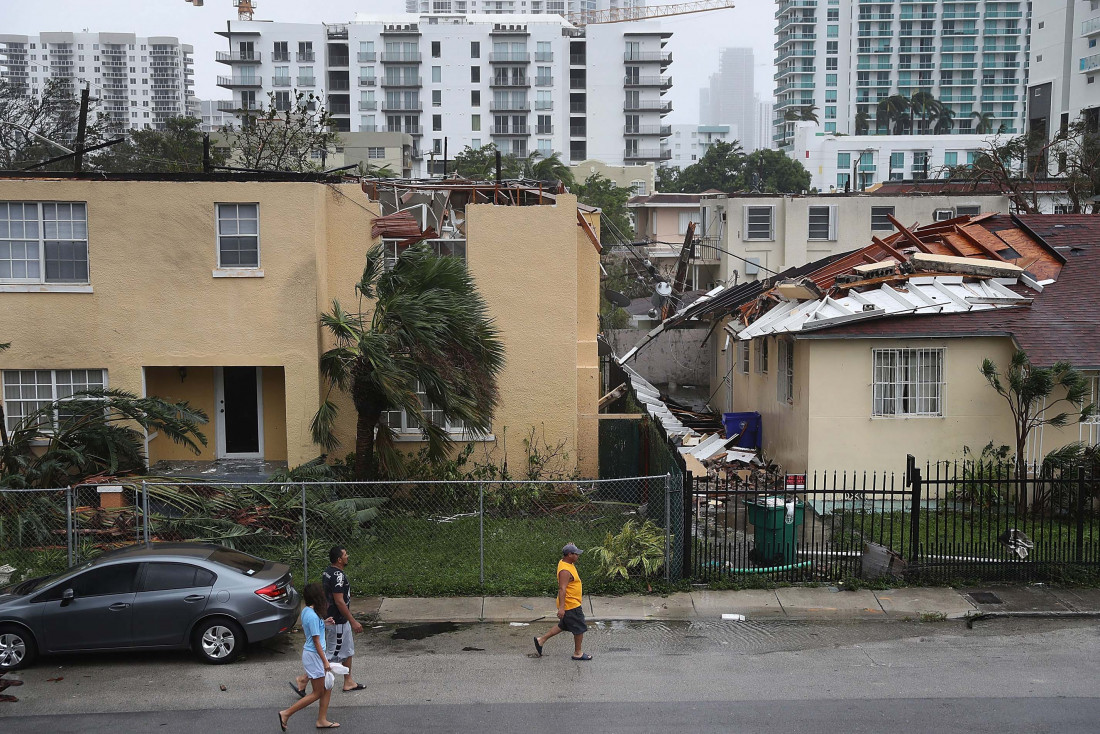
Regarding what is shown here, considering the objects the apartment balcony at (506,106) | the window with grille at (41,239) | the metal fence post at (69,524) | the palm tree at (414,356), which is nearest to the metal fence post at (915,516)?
the palm tree at (414,356)

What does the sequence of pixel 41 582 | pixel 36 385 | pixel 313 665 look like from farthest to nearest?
pixel 36 385
pixel 41 582
pixel 313 665

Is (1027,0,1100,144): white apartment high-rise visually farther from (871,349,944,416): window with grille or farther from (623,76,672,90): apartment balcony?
(871,349,944,416): window with grille

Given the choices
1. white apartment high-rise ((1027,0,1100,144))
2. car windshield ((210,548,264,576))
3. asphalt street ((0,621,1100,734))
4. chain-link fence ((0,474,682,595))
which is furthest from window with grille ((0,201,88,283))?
white apartment high-rise ((1027,0,1100,144))

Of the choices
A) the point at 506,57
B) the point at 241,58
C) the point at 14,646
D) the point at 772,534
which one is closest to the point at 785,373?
the point at 772,534

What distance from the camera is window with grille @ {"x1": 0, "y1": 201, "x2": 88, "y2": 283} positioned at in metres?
17.1

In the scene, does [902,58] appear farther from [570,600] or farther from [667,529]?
[570,600]

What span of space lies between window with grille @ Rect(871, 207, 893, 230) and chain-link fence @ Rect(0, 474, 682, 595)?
29.1m

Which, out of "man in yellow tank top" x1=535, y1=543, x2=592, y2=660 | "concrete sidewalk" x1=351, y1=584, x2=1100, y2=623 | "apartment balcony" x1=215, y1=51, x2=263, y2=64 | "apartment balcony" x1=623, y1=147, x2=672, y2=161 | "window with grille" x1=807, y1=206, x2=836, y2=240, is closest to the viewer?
"man in yellow tank top" x1=535, y1=543, x2=592, y2=660

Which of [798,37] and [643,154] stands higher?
[798,37]

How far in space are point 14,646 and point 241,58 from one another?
103 metres

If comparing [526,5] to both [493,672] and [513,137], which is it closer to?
[513,137]

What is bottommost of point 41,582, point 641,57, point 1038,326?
point 41,582

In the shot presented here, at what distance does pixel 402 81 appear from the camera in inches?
3907

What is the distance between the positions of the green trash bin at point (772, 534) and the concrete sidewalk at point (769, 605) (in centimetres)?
59
